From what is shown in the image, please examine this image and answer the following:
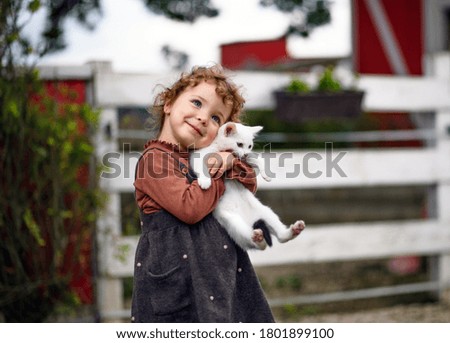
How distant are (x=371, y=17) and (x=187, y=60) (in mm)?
1791

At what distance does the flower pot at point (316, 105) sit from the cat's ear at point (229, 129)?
220 centimetres

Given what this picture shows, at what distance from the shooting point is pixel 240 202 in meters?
1.48

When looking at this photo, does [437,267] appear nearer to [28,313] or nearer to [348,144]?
[348,144]

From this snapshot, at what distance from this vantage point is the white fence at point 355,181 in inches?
131

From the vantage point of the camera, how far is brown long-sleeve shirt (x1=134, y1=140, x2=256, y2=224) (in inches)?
55.5

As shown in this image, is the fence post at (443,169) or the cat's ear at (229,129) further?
the fence post at (443,169)

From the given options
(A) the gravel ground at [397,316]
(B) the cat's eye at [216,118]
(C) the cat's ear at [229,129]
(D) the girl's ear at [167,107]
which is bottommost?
(A) the gravel ground at [397,316]

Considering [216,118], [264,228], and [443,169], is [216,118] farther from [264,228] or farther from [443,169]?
[443,169]

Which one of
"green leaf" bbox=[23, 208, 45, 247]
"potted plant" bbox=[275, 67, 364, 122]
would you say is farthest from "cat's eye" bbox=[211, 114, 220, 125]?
"potted plant" bbox=[275, 67, 364, 122]

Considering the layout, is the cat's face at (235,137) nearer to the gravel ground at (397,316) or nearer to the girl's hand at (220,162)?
the girl's hand at (220,162)

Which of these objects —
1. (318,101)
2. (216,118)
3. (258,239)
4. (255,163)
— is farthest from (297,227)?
(318,101)

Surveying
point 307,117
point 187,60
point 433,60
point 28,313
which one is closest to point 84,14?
Answer: point 187,60

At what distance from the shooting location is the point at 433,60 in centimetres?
411

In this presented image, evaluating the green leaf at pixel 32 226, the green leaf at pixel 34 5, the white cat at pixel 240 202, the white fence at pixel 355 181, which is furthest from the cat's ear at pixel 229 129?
the white fence at pixel 355 181
